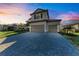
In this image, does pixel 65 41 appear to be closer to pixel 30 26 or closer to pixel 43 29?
pixel 43 29

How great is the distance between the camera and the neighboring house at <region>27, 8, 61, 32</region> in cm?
239

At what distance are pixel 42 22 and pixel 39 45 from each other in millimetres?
367

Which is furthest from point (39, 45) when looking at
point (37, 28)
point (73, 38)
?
point (73, 38)

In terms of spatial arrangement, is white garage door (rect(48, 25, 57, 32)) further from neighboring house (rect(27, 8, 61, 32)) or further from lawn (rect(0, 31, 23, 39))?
lawn (rect(0, 31, 23, 39))

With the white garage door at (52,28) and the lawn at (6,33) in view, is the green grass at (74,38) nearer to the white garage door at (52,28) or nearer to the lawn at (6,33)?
the white garage door at (52,28)

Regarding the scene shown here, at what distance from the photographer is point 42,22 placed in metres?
2.43

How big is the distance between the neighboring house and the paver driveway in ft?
0.30

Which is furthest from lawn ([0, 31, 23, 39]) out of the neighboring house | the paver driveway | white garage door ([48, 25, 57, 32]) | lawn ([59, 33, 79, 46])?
lawn ([59, 33, 79, 46])

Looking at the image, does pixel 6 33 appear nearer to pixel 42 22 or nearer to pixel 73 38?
pixel 42 22

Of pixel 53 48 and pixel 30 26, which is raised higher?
pixel 30 26

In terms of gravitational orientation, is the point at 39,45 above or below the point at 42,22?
below

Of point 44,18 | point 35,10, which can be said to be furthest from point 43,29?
point 35,10

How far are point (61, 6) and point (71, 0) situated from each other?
0.55 ft

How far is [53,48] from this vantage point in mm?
2273
